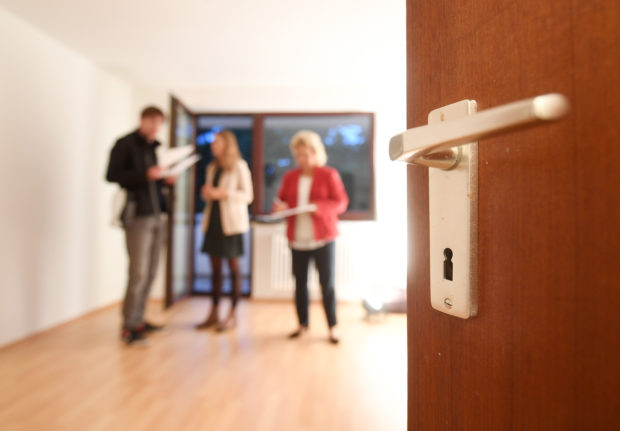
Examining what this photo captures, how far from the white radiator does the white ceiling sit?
1.50m

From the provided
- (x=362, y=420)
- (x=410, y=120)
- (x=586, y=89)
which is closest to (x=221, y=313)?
(x=362, y=420)

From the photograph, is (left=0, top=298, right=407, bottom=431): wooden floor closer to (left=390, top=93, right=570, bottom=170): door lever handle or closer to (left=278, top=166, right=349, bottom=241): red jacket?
(left=278, top=166, right=349, bottom=241): red jacket

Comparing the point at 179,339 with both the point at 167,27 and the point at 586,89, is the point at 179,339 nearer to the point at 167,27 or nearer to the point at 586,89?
the point at 167,27

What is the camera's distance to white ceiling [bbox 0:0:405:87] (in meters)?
2.18

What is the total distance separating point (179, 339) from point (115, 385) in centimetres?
65

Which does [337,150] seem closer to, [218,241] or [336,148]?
[336,148]

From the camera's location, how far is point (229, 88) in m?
3.48

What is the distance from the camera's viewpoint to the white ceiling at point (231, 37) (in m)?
2.18

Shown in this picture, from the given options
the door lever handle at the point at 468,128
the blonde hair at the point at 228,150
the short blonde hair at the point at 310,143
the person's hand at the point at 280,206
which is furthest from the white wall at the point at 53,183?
the door lever handle at the point at 468,128

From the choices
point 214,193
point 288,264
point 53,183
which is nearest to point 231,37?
point 214,193

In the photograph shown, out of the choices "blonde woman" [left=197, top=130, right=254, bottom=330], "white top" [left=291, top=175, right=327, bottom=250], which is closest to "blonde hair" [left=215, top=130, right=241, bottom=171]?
"blonde woman" [left=197, top=130, right=254, bottom=330]

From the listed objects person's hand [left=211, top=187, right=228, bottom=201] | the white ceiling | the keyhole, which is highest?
the white ceiling

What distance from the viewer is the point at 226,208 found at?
2.42 metres

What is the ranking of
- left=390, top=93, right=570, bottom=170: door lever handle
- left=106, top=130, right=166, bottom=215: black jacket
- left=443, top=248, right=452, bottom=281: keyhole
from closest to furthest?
left=390, top=93, right=570, bottom=170: door lever handle → left=443, top=248, right=452, bottom=281: keyhole → left=106, top=130, right=166, bottom=215: black jacket
